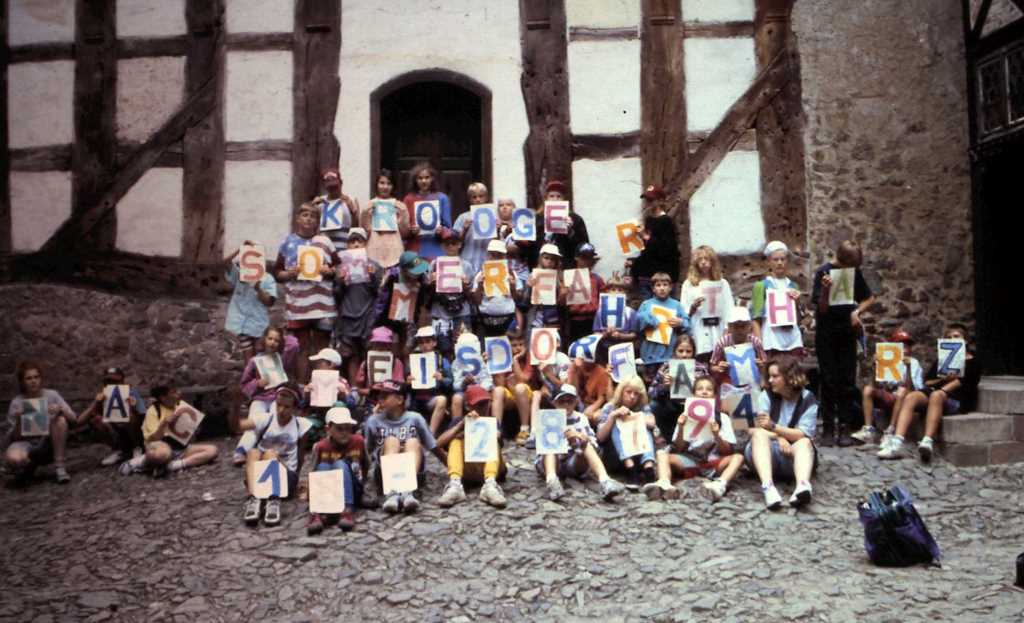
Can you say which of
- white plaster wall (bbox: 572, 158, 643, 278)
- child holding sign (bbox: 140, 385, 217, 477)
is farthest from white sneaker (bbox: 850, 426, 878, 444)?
child holding sign (bbox: 140, 385, 217, 477)

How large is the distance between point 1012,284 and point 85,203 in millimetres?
8890

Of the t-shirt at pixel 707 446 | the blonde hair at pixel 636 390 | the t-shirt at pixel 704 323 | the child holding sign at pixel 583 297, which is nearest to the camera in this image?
the t-shirt at pixel 707 446

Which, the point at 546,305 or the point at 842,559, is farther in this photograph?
the point at 546,305

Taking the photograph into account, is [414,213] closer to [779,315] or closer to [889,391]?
[779,315]

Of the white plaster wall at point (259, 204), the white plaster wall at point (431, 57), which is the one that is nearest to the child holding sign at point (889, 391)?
the white plaster wall at point (431, 57)

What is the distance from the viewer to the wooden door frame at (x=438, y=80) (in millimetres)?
10195

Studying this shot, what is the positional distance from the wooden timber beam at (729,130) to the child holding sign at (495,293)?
7.60 feet

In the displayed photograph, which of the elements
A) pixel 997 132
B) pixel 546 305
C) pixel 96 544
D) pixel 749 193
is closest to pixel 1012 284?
pixel 997 132

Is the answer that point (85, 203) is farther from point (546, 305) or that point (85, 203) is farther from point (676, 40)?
point (676, 40)

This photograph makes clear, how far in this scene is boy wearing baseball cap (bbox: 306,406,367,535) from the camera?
6.67 metres

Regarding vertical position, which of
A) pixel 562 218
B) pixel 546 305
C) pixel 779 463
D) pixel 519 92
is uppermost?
pixel 519 92

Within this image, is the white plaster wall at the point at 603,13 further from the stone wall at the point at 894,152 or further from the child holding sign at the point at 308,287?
the child holding sign at the point at 308,287

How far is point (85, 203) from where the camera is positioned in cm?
1027

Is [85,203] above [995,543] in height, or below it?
above
